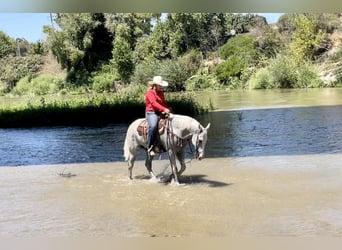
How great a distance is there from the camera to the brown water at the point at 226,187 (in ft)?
13.8

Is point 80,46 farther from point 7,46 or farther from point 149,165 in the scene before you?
point 149,165

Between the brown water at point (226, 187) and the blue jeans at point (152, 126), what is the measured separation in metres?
0.38

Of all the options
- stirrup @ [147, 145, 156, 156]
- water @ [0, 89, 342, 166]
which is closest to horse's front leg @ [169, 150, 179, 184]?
stirrup @ [147, 145, 156, 156]

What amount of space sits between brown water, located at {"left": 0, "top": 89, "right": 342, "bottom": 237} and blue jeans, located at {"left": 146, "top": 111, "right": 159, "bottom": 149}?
38 centimetres

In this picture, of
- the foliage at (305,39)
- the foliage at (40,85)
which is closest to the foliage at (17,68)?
the foliage at (40,85)

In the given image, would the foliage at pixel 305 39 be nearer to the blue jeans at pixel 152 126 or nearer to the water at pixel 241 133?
the water at pixel 241 133

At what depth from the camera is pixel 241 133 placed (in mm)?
5789

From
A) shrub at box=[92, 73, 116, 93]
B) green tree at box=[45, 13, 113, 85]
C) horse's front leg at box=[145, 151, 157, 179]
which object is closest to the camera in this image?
horse's front leg at box=[145, 151, 157, 179]

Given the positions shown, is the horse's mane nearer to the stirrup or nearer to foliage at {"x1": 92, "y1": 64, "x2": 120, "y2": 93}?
the stirrup

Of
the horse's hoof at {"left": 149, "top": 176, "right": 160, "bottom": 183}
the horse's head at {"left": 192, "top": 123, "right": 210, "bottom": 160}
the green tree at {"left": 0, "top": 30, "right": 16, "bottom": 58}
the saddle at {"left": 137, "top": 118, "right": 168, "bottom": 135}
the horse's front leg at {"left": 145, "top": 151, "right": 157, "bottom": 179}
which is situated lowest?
the horse's hoof at {"left": 149, "top": 176, "right": 160, "bottom": 183}

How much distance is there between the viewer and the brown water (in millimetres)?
4219

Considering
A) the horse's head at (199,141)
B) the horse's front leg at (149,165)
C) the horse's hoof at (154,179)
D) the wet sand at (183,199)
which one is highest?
the horse's head at (199,141)

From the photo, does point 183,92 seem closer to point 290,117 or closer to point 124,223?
point 290,117

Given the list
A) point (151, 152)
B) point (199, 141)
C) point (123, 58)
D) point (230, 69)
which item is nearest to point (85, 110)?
point (123, 58)
